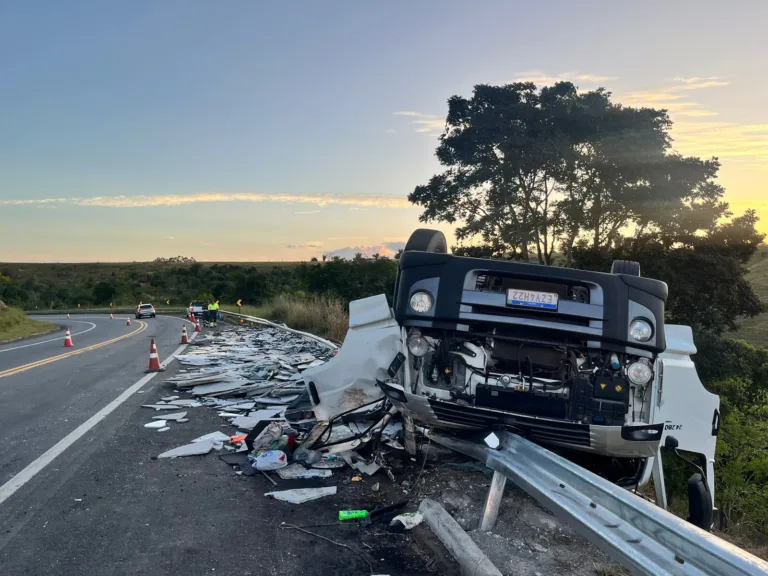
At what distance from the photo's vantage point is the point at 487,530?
13.4ft

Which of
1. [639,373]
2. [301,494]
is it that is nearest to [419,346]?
[301,494]

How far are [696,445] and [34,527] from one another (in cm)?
481

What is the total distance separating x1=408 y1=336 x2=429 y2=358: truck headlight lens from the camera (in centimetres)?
495

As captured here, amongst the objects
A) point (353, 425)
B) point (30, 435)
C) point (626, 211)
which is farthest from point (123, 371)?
point (626, 211)

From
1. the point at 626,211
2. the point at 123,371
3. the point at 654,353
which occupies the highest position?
the point at 626,211

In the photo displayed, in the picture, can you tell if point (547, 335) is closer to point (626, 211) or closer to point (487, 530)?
point (487, 530)

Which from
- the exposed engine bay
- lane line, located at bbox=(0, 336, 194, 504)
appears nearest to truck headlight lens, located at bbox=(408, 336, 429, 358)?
the exposed engine bay

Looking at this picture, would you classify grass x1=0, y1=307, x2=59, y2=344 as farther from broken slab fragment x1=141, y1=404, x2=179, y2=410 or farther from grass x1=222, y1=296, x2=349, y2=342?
broken slab fragment x1=141, y1=404, x2=179, y2=410

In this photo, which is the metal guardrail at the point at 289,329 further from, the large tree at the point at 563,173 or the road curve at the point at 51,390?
the large tree at the point at 563,173

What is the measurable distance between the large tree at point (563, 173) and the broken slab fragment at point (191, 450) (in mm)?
26286

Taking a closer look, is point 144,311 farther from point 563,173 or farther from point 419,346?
point 419,346

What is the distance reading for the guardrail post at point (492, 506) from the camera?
4.09 m

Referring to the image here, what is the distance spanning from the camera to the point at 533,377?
185 inches

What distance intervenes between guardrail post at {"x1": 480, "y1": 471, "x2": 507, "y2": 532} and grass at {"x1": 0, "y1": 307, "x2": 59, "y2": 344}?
25149 mm
